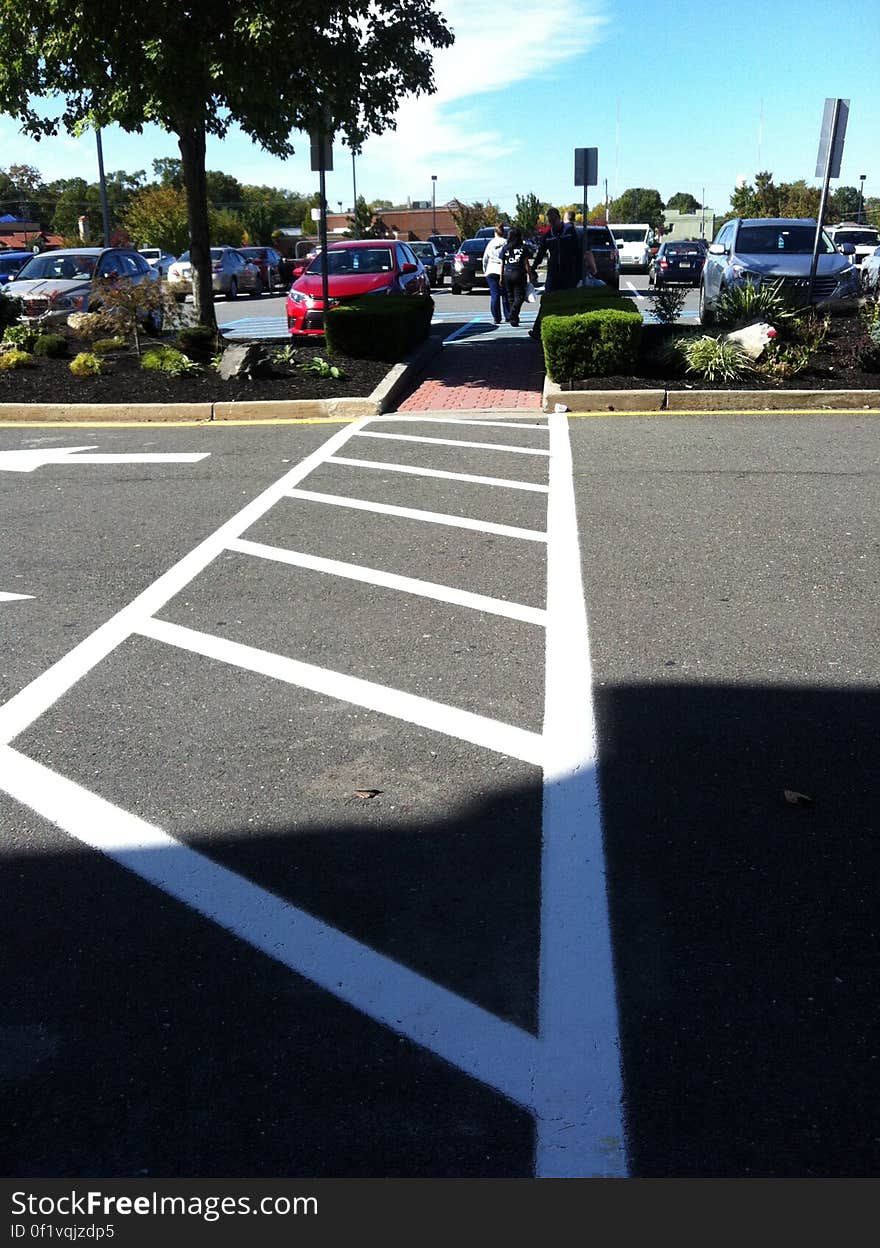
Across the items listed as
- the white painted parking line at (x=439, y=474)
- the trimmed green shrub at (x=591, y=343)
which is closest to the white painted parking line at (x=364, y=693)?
the white painted parking line at (x=439, y=474)

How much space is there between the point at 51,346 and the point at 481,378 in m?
5.56

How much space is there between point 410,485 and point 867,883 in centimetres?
598

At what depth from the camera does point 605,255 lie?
95.8 feet

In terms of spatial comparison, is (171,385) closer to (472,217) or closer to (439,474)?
(439,474)

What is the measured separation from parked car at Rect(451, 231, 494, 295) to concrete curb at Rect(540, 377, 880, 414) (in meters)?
21.6

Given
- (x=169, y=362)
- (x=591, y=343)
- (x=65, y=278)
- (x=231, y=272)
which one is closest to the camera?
(x=591, y=343)

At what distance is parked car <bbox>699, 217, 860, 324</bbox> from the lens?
17.0 metres

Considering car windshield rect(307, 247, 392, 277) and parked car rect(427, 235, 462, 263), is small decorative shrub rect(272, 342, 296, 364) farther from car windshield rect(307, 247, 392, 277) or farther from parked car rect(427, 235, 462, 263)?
parked car rect(427, 235, 462, 263)

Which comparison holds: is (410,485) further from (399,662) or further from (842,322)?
(842,322)

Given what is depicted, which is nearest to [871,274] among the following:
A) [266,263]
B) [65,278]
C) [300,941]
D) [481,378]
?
[481,378]

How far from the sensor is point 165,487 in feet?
29.7

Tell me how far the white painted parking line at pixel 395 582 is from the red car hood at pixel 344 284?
1219 cm

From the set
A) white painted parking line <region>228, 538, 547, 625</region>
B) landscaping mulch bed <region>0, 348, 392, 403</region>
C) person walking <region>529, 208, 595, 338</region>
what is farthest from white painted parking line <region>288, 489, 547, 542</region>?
person walking <region>529, 208, 595, 338</region>

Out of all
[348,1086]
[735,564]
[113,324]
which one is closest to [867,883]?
[348,1086]
